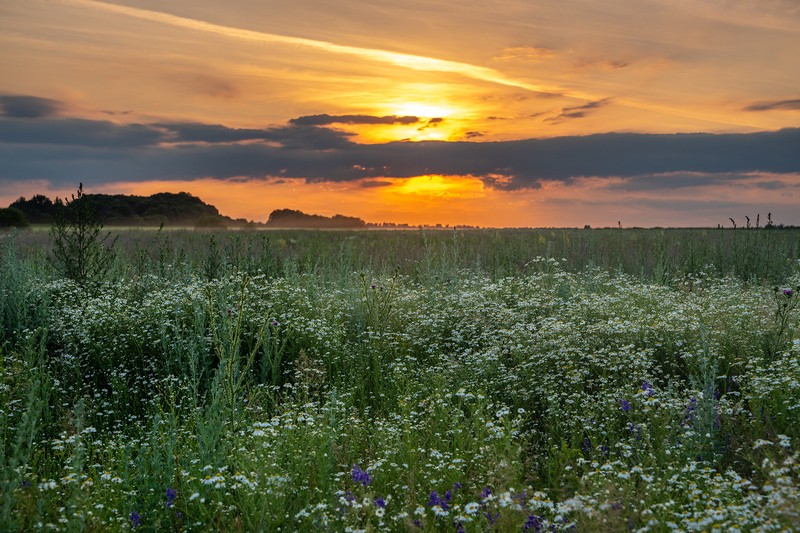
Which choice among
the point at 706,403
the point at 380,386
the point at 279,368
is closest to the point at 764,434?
the point at 706,403

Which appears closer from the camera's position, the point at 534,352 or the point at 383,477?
the point at 383,477

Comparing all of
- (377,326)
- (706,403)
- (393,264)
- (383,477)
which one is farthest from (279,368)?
(393,264)

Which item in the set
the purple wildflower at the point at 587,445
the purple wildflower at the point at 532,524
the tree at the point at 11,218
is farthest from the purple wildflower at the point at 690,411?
the tree at the point at 11,218

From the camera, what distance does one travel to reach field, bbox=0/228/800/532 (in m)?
4.25

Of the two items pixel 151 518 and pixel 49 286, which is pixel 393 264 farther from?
pixel 151 518

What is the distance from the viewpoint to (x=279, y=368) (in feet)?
28.0

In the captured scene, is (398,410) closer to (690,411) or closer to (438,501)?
(438,501)

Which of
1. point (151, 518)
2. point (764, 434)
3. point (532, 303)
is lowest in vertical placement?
point (151, 518)

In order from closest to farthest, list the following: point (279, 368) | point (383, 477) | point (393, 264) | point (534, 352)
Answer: point (383, 477), point (534, 352), point (279, 368), point (393, 264)

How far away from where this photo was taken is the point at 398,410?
6980 mm

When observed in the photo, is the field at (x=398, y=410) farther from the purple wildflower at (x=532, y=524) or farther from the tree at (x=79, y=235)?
the tree at (x=79, y=235)

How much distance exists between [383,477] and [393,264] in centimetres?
1330

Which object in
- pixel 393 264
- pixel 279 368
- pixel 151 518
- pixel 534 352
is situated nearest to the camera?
pixel 151 518

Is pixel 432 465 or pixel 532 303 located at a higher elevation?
pixel 532 303
